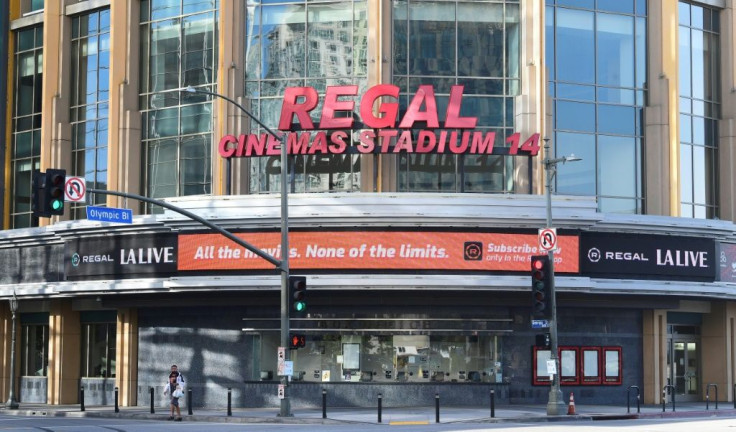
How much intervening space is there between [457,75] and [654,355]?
43.6ft

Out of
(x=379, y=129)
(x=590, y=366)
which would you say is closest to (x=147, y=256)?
(x=379, y=129)

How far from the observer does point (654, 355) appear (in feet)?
157

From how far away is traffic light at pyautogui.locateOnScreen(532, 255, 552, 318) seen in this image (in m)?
39.2

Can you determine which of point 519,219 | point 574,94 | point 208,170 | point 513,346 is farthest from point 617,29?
point 208,170

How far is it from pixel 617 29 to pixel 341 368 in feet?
57.0

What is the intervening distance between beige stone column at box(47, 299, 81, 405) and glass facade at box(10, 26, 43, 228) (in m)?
5.32

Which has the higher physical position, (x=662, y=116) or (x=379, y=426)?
(x=662, y=116)

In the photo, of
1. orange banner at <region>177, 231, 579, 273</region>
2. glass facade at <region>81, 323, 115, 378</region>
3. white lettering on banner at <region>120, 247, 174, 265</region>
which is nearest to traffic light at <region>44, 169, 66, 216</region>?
orange banner at <region>177, 231, 579, 273</region>

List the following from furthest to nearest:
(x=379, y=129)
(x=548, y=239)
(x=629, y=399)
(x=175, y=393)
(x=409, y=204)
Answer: (x=379, y=129) < (x=629, y=399) < (x=409, y=204) < (x=548, y=239) < (x=175, y=393)

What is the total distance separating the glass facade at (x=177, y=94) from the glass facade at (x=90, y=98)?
2794mm

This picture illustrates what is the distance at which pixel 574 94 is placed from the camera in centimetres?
4816

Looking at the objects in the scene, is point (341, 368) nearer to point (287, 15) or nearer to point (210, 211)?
point (210, 211)

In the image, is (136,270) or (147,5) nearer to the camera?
(136,270)

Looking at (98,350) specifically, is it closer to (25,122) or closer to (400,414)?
(25,122)
